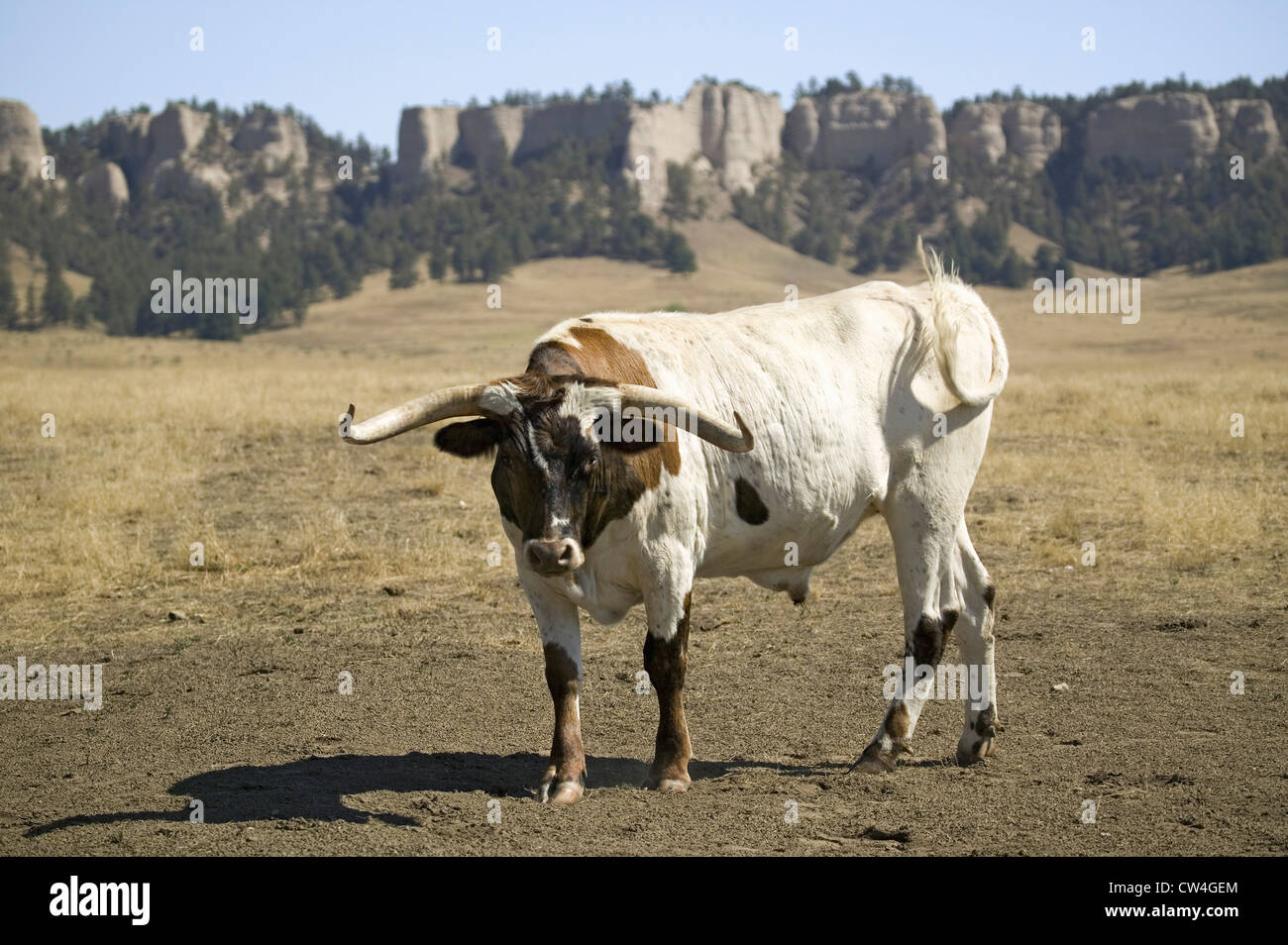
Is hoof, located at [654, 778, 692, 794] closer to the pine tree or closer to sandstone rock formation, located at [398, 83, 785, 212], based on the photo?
the pine tree

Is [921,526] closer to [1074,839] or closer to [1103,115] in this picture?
[1074,839]

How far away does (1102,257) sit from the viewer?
114562 millimetres

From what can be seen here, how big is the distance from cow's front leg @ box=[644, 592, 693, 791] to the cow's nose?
2.50 feet

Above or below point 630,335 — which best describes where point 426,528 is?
below

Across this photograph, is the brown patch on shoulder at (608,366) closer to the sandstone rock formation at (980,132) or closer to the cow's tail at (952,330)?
the cow's tail at (952,330)

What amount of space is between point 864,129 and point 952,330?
150910 millimetres

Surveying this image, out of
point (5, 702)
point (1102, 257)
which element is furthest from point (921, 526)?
point (1102, 257)

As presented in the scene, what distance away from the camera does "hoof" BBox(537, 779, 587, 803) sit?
5.95 meters

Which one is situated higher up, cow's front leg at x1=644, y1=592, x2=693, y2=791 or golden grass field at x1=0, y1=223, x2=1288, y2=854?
cow's front leg at x1=644, y1=592, x2=693, y2=791

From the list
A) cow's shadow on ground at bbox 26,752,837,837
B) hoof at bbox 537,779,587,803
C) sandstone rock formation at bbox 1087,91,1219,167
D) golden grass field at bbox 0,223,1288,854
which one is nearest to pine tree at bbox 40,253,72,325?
golden grass field at bbox 0,223,1288,854

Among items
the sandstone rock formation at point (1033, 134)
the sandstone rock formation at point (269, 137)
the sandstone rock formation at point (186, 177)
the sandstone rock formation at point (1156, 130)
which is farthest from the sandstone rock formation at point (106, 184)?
the sandstone rock formation at point (1156, 130)

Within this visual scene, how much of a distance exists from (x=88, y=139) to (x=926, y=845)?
561 feet

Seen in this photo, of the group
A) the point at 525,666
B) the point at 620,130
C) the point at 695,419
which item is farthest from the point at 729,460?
the point at 620,130

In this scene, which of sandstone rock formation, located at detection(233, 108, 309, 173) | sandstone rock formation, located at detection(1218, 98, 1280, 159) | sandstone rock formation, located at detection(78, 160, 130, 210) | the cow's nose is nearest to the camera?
the cow's nose
